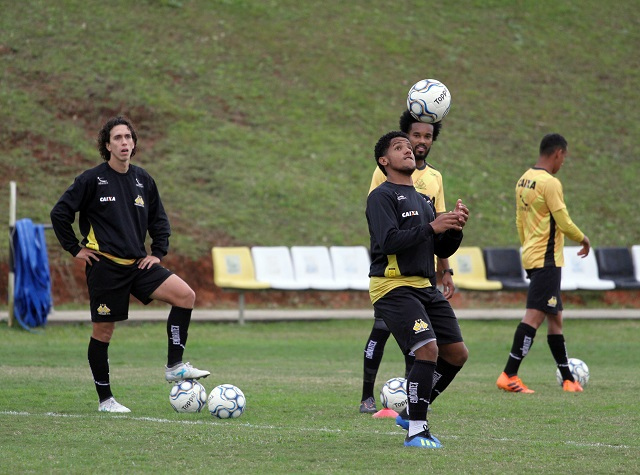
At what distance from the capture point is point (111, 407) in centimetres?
838

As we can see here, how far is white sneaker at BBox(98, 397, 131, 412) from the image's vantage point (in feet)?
27.4

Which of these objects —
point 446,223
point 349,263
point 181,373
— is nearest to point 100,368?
point 181,373

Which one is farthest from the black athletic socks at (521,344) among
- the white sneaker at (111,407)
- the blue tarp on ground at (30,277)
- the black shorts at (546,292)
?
the blue tarp on ground at (30,277)

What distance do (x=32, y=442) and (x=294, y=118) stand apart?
22.8 m

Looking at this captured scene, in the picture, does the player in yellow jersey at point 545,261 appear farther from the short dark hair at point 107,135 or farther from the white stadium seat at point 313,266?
the white stadium seat at point 313,266

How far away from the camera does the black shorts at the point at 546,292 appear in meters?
10.5

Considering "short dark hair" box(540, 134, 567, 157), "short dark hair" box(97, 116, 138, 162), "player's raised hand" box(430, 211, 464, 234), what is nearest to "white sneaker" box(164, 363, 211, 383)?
"short dark hair" box(97, 116, 138, 162)

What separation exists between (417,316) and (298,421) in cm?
175

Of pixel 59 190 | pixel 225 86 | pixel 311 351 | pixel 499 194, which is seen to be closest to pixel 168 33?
pixel 225 86

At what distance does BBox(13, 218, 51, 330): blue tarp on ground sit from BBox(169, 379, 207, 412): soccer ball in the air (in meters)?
9.18

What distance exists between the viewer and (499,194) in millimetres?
26984

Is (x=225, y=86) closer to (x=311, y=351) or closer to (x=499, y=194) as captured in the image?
(x=499, y=194)

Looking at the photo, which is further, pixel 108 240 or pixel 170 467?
pixel 108 240

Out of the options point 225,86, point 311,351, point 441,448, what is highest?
point 225,86
